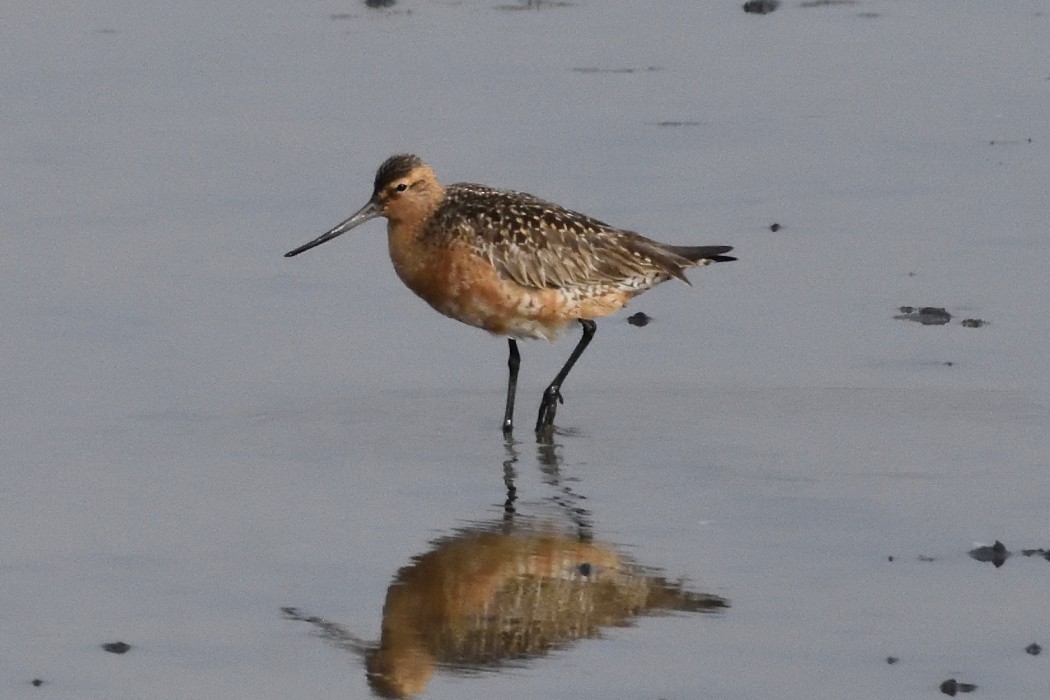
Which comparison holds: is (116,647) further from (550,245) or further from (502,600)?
→ (550,245)

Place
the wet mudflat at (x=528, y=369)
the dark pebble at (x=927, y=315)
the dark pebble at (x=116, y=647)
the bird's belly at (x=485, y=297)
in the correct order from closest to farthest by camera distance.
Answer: the dark pebble at (x=116, y=647), the wet mudflat at (x=528, y=369), the bird's belly at (x=485, y=297), the dark pebble at (x=927, y=315)

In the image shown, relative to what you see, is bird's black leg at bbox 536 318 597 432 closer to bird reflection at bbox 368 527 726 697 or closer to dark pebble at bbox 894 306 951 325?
bird reflection at bbox 368 527 726 697

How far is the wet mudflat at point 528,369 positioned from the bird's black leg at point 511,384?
0.48 ft

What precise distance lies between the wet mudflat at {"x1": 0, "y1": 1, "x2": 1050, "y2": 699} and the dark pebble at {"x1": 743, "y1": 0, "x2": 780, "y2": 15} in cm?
13

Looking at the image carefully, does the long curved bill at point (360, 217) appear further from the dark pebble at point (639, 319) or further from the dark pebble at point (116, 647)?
the dark pebble at point (116, 647)

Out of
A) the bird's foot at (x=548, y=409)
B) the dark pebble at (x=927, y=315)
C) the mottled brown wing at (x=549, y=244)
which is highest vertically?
the mottled brown wing at (x=549, y=244)

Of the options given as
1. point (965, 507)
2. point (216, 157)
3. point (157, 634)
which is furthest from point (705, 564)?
point (216, 157)

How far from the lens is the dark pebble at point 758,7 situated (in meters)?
15.3

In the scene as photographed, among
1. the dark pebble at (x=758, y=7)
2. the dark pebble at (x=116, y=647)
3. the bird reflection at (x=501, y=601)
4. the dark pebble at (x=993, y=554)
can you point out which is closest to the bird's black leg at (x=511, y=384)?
the bird reflection at (x=501, y=601)

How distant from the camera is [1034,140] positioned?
41.8 feet

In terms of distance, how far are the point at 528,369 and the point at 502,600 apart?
10.0 feet

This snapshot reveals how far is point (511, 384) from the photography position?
372 inches

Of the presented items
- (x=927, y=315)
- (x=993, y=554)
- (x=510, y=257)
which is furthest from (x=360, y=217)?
(x=993, y=554)

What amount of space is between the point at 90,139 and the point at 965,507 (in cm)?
617
